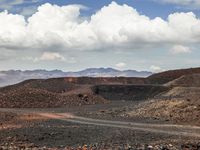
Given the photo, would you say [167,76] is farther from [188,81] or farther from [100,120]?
[100,120]

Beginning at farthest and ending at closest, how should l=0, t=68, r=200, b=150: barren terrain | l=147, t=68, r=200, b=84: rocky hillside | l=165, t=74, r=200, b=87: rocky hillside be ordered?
l=147, t=68, r=200, b=84: rocky hillside → l=165, t=74, r=200, b=87: rocky hillside → l=0, t=68, r=200, b=150: barren terrain

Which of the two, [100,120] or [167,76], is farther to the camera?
[167,76]

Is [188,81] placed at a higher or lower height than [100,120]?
higher

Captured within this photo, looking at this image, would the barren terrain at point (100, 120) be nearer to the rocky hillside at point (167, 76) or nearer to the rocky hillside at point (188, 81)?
the rocky hillside at point (188, 81)

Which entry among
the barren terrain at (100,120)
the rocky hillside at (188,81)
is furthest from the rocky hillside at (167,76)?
the barren terrain at (100,120)

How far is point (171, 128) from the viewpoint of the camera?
3728 cm

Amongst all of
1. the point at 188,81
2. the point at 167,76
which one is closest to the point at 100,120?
the point at 188,81

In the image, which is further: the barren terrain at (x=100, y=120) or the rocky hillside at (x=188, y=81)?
the rocky hillside at (x=188, y=81)

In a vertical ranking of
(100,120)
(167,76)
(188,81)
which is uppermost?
(167,76)

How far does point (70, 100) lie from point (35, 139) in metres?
43.3

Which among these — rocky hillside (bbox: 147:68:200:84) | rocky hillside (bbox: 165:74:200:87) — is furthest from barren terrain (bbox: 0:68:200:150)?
rocky hillside (bbox: 147:68:200:84)

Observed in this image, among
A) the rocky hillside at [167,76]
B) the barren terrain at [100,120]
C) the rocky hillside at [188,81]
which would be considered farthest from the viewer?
the rocky hillside at [167,76]

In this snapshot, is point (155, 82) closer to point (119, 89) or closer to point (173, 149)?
point (119, 89)

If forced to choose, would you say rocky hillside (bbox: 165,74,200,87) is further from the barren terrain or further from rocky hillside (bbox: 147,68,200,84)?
rocky hillside (bbox: 147,68,200,84)
